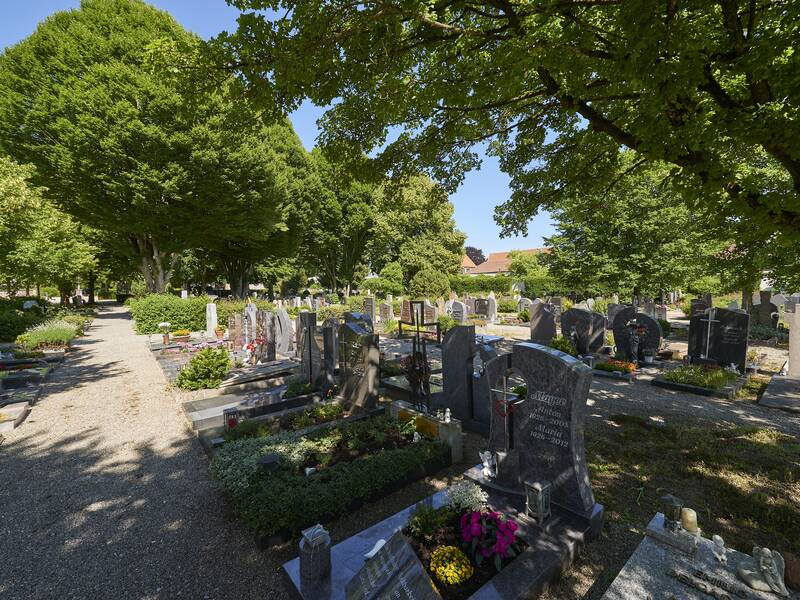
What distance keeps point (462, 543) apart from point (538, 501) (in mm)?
1007

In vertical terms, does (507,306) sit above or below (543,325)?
below

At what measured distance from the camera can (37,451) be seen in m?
6.92

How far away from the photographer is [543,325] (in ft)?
47.5

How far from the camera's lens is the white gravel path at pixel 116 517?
383 centimetres

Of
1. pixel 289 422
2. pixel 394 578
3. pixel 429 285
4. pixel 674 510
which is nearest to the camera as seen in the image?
pixel 394 578

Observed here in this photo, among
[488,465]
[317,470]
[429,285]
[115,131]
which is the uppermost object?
[115,131]

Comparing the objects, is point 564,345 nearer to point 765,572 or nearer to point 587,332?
point 587,332

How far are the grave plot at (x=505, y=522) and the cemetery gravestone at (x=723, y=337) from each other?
409 inches

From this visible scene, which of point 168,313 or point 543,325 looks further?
point 168,313

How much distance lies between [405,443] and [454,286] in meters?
42.3

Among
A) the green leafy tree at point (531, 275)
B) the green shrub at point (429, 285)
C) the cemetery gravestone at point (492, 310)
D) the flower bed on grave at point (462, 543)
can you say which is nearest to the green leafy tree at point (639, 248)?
the cemetery gravestone at point (492, 310)

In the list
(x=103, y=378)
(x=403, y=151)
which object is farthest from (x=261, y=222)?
(x=403, y=151)

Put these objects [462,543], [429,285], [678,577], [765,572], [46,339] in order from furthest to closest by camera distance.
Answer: [429,285] < [46,339] < [462,543] < [678,577] < [765,572]

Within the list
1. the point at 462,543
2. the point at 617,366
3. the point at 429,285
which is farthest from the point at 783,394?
the point at 429,285
